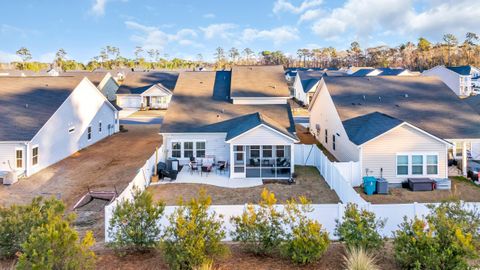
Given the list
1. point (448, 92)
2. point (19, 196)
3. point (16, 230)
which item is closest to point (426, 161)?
point (448, 92)

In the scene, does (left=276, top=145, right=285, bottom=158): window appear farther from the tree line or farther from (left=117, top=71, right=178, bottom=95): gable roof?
the tree line

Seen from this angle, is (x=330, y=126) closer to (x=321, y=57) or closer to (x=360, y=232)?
(x=360, y=232)

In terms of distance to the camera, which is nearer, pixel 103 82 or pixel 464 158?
pixel 464 158

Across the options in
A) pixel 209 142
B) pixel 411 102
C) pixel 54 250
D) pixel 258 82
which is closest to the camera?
pixel 54 250

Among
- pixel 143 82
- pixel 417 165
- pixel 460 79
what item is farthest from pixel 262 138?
pixel 460 79

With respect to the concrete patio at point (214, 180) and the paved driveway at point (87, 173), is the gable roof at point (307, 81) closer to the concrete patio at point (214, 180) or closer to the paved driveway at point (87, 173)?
the paved driveway at point (87, 173)

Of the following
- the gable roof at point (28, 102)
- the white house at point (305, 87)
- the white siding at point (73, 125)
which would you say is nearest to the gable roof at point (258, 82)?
the white siding at point (73, 125)

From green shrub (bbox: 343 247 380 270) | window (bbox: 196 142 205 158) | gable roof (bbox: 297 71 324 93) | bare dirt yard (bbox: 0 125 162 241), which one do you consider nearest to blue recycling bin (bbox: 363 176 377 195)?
green shrub (bbox: 343 247 380 270)
